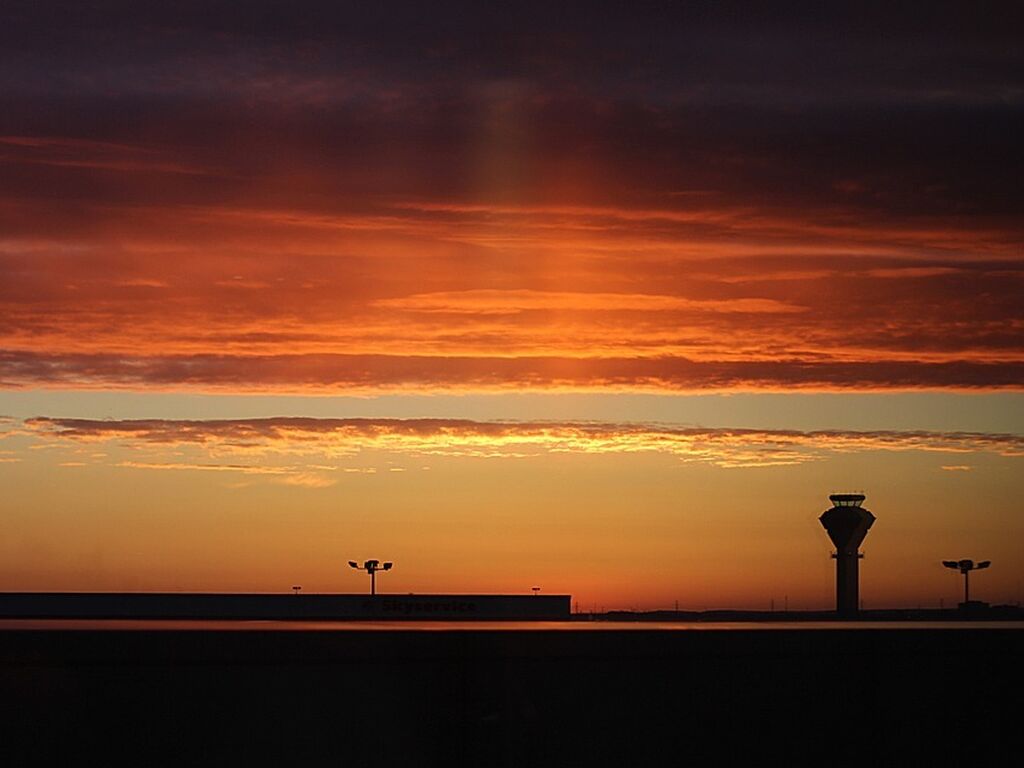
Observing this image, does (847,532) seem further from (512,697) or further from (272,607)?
(512,697)

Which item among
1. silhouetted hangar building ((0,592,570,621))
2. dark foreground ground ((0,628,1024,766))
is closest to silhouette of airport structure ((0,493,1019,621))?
silhouetted hangar building ((0,592,570,621))

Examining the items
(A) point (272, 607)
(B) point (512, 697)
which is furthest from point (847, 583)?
(B) point (512, 697)

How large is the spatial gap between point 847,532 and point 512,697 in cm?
12905

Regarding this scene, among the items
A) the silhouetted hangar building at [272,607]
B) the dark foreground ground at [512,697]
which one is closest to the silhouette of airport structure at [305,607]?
the silhouetted hangar building at [272,607]

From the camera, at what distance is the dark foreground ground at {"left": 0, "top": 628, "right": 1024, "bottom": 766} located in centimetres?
752

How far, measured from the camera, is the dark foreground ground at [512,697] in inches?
296

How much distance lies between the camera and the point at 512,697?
330 inches

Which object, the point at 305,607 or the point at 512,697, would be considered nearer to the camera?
the point at 512,697

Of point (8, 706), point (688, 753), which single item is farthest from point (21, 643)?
point (688, 753)

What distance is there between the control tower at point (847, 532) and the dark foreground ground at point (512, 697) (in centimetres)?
12386

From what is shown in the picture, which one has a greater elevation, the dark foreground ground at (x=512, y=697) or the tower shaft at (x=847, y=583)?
the tower shaft at (x=847, y=583)

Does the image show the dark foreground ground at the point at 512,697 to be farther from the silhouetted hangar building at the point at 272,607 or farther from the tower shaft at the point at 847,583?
the tower shaft at the point at 847,583

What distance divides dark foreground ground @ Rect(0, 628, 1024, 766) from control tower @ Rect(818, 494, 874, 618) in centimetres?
12386

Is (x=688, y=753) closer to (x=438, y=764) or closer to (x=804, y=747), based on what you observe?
(x=804, y=747)
